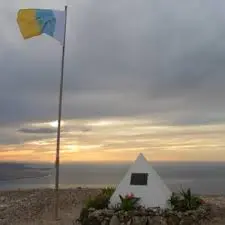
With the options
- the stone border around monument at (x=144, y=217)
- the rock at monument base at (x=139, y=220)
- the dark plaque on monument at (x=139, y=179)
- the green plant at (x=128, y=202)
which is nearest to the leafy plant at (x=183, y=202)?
the stone border around monument at (x=144, y=217)

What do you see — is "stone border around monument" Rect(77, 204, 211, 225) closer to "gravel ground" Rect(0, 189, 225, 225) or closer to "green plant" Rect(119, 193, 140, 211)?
"green plant" Rect(119, 193, 140, 211)

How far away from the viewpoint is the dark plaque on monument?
60.9 feet

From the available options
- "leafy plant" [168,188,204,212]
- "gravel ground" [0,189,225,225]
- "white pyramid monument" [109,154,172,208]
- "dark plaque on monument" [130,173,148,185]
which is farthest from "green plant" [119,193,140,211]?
"gravel ground" [0,189,225,225]

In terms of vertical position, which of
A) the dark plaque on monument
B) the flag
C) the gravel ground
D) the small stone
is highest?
the flag

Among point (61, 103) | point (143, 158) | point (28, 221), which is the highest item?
point (61, 103)

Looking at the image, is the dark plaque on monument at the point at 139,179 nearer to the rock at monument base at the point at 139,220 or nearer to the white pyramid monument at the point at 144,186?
the white pyramid monument at the point at 144,186

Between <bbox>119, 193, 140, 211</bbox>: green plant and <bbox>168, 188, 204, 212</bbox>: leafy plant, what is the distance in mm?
1215

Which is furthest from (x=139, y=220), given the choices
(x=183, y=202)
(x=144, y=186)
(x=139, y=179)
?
(x=183, y=202)

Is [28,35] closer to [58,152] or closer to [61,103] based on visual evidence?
[61,103]

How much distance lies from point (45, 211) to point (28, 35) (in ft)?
22.9

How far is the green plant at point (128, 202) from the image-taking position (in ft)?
58.3

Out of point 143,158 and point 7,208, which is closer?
point 143,158

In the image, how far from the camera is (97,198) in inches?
751

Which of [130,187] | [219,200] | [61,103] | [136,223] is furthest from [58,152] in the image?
[219,200]
